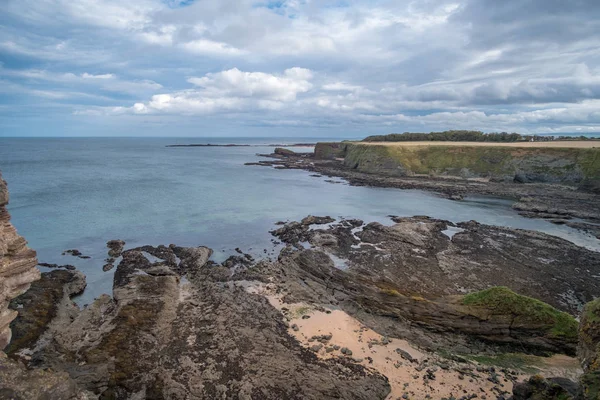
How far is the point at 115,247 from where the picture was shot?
2881 centimetres

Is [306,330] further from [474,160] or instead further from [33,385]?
[474,160]

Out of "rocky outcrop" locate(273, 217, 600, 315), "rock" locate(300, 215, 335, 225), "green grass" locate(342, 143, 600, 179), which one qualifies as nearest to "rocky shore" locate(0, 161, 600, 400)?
"rocky outcrop" locate(273, 217, 600, 315)

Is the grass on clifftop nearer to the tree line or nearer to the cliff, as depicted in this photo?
the cliff

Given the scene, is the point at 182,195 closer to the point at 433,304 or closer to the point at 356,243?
the point at 356,243

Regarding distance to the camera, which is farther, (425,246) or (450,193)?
(450,193)

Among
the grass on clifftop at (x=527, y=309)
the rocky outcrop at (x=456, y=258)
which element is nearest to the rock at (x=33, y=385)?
the rocky outcrop at (x=456, y=258)

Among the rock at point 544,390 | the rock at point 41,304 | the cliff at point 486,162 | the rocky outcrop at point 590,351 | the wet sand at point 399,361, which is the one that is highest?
the cliff at point 486,162

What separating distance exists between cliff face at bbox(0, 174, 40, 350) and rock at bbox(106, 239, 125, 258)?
11821 millimetres

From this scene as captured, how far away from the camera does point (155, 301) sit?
18.9 metres

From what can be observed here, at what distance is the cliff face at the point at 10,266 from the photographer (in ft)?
43.0

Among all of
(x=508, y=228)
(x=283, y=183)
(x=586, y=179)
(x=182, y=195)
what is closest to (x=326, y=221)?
(x=508, y=228)

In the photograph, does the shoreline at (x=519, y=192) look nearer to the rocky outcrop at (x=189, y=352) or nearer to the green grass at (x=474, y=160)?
the green grass at (x=474, y=160)

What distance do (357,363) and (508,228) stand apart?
30362 mm

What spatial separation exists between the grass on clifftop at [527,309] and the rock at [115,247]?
26.4 m
